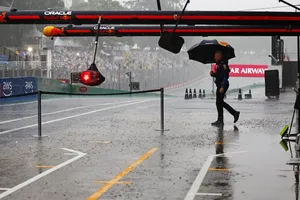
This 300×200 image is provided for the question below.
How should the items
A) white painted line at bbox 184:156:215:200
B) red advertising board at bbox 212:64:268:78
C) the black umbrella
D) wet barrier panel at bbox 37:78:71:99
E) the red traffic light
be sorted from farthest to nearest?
red advertising board at bbox 212:64:268:78
wet barrier panel at bbox 37:78:71:99
the black umbrella
the red traffic light
white painted line at bbox 184:156:215:200

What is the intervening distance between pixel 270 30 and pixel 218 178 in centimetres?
586

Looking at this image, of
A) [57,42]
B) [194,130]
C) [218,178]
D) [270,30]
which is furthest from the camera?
[57,42]

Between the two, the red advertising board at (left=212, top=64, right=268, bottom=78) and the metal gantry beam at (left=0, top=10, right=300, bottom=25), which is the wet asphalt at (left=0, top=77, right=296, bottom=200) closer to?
the metal gantry beam at (left=0, top=10, right=300, bottom=25)

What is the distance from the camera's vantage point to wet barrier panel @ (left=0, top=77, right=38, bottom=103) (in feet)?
107

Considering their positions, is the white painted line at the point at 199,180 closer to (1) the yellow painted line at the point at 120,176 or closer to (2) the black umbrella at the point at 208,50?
(1) the yellow painted line at the point at 120,176

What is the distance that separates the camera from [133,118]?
72.3 ft

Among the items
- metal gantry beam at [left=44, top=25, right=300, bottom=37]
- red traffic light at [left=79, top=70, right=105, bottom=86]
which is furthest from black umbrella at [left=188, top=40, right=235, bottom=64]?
red traffic light at [left=79, top=70, right=105, bottom=86]

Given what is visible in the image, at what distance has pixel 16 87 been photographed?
34469mm

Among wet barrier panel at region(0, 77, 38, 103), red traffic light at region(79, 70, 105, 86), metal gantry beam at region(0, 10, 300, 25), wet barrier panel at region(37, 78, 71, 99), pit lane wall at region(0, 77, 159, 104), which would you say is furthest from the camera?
wet barrier panel at region(37, 78, 71, 99)

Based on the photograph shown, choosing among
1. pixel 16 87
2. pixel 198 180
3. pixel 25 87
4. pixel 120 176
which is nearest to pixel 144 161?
pixel 120 176

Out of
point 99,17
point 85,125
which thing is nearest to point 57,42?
point 85,125

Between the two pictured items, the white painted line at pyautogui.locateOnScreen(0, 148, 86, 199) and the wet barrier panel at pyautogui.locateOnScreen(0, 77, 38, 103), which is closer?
the white painted line at pyautogui.locateOnScreen(0, 148, 86, 199)

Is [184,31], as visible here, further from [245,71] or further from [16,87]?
[245,71]

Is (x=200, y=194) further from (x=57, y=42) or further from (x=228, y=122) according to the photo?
(x=57, y=42)
